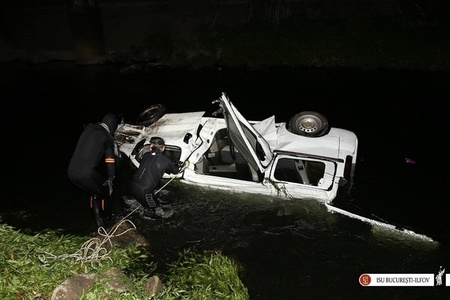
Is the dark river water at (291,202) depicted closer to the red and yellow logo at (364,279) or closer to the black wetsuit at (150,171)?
the red and yellow logo at (364,279)

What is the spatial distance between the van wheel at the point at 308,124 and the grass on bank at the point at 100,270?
3.25 meters

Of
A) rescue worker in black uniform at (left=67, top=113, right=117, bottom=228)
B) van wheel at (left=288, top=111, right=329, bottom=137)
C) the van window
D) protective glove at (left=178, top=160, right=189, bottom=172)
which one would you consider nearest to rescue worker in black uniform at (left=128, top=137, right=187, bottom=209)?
protective glove at (left=178, top=160, right=189, bottom=172)

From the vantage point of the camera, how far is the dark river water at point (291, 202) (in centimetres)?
615

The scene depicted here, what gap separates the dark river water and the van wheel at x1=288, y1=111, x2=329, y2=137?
1.62m

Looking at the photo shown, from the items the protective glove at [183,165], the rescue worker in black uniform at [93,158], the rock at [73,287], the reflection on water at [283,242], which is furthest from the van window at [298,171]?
the rock at [73,287]

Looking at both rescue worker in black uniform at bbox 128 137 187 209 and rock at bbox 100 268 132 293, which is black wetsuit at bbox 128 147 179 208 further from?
rock at bbox 100 268 132 293

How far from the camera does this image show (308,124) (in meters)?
7.66

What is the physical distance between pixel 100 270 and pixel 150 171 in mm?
2114

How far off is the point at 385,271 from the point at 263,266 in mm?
2143

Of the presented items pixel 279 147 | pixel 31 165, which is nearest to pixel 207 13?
pixel 31 165

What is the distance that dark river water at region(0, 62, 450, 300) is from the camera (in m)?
6.15

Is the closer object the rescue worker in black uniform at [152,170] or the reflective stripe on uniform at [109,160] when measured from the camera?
the reflective stripe on uniform at [109,160]

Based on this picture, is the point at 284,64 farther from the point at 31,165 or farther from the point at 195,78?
the point at 31,165

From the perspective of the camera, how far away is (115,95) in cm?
1588
